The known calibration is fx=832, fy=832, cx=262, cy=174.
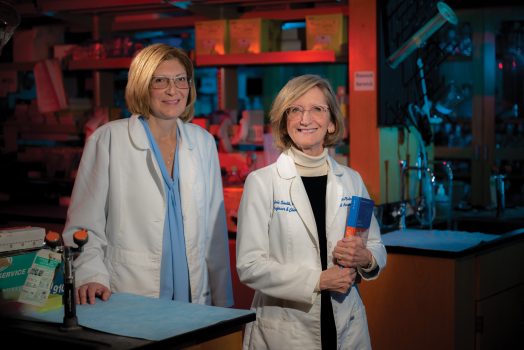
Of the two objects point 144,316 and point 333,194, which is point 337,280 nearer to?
point 333,194

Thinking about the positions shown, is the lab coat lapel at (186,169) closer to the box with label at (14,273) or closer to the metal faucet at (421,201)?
the box with label at (14,273)

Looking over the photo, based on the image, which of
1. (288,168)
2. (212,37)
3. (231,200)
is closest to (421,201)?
(231,200)

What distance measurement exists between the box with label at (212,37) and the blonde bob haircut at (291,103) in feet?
9.05

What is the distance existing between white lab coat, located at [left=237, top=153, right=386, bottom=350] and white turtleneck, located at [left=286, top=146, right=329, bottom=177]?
1.4 inches

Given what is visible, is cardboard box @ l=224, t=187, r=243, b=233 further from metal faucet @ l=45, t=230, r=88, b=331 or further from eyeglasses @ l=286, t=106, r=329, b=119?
metal faucet @ l=45, t=230, r=88, b=331

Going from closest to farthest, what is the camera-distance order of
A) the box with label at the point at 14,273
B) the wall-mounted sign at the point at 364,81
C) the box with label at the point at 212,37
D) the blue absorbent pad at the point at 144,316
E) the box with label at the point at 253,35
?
the blue absorbent pad at the point at 144,316
the box with label at the point at 14,273
the wall-mounted sign at the point at 364,81
the box with label at the point at 253,35
the box with label at the point at 212,37

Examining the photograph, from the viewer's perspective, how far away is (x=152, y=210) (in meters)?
3.07

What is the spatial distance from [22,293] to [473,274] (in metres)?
2.40

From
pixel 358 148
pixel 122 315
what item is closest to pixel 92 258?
pixel 122 315

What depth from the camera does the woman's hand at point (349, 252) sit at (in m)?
2.66

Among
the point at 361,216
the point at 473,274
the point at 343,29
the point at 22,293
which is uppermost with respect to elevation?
the point at 343,29

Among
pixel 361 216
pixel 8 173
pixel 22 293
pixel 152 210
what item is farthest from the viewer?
pixel 8 173

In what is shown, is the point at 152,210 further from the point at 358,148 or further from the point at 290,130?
the point at 358,148

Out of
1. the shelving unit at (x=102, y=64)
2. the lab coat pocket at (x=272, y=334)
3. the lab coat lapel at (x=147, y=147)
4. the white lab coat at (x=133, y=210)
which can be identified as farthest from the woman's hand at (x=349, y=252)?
the shelving unit at (x=102, y=64)
